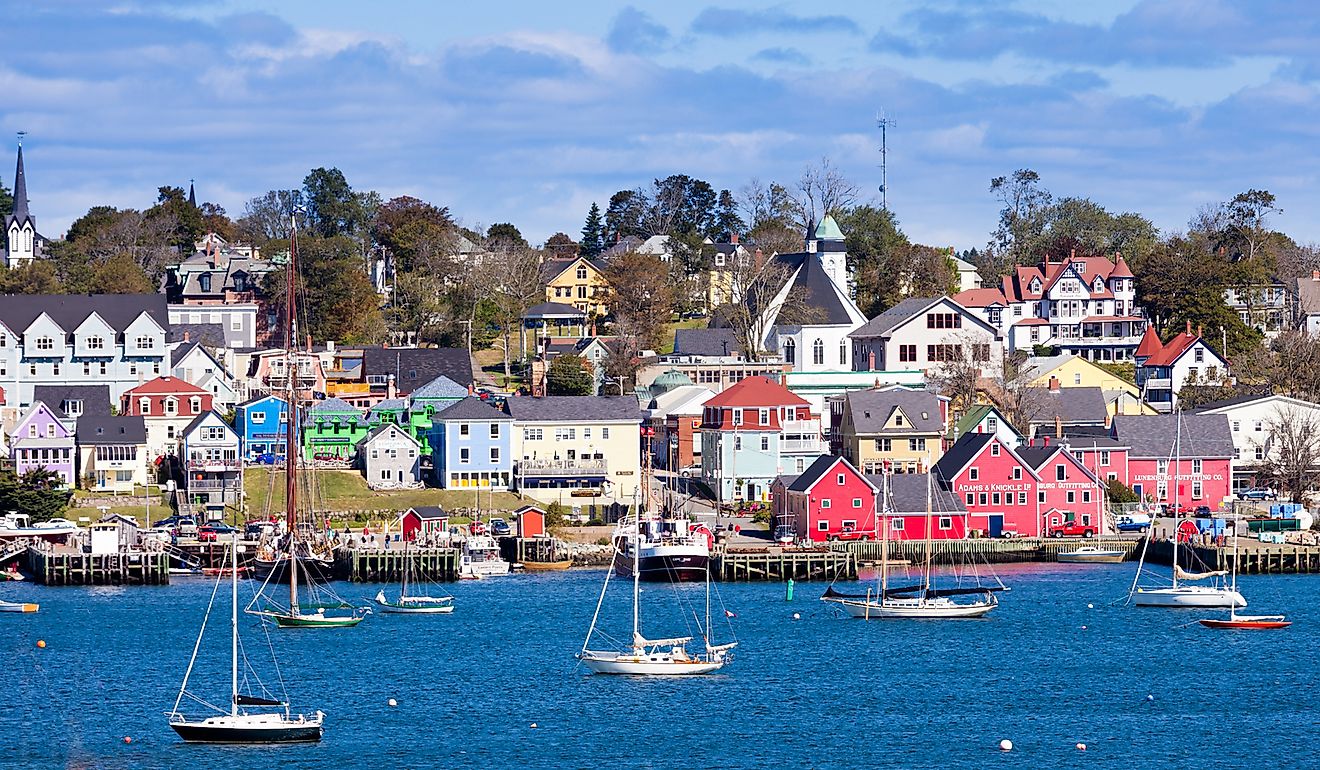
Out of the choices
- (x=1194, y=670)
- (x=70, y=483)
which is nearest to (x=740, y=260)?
(x=70, y=483)

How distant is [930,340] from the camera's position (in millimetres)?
121938

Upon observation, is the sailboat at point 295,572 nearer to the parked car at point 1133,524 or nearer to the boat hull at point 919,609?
the boat hull at point 919,609

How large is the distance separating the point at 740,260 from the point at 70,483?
48.0 m

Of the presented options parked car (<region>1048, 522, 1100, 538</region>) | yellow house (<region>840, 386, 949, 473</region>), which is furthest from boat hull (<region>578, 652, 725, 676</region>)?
yellow house (<region>840, 386, 949, 473</region>)

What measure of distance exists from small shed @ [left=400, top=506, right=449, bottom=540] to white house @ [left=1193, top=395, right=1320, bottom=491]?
123 ft

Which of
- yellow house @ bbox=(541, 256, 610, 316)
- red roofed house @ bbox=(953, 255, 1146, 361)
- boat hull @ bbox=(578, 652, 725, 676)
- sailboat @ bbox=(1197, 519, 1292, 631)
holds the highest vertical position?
yellow house @ bbox=(541, 256, 610, 316)

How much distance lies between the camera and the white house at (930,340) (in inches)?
4774

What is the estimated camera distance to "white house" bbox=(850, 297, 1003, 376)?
398ft

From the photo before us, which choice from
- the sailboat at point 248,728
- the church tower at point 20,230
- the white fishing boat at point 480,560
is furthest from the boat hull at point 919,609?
the church tower at point 20,230

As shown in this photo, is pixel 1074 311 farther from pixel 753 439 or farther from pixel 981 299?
pixel 753 439

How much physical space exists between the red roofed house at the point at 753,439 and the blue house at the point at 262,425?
64.1 ft

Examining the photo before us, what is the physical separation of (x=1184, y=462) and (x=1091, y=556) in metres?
12.3

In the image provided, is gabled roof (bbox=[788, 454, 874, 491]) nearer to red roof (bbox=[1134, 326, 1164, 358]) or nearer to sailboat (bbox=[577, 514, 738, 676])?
sailboat (bbox=[577, 514, 738, 676])

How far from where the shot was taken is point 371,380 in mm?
116250
